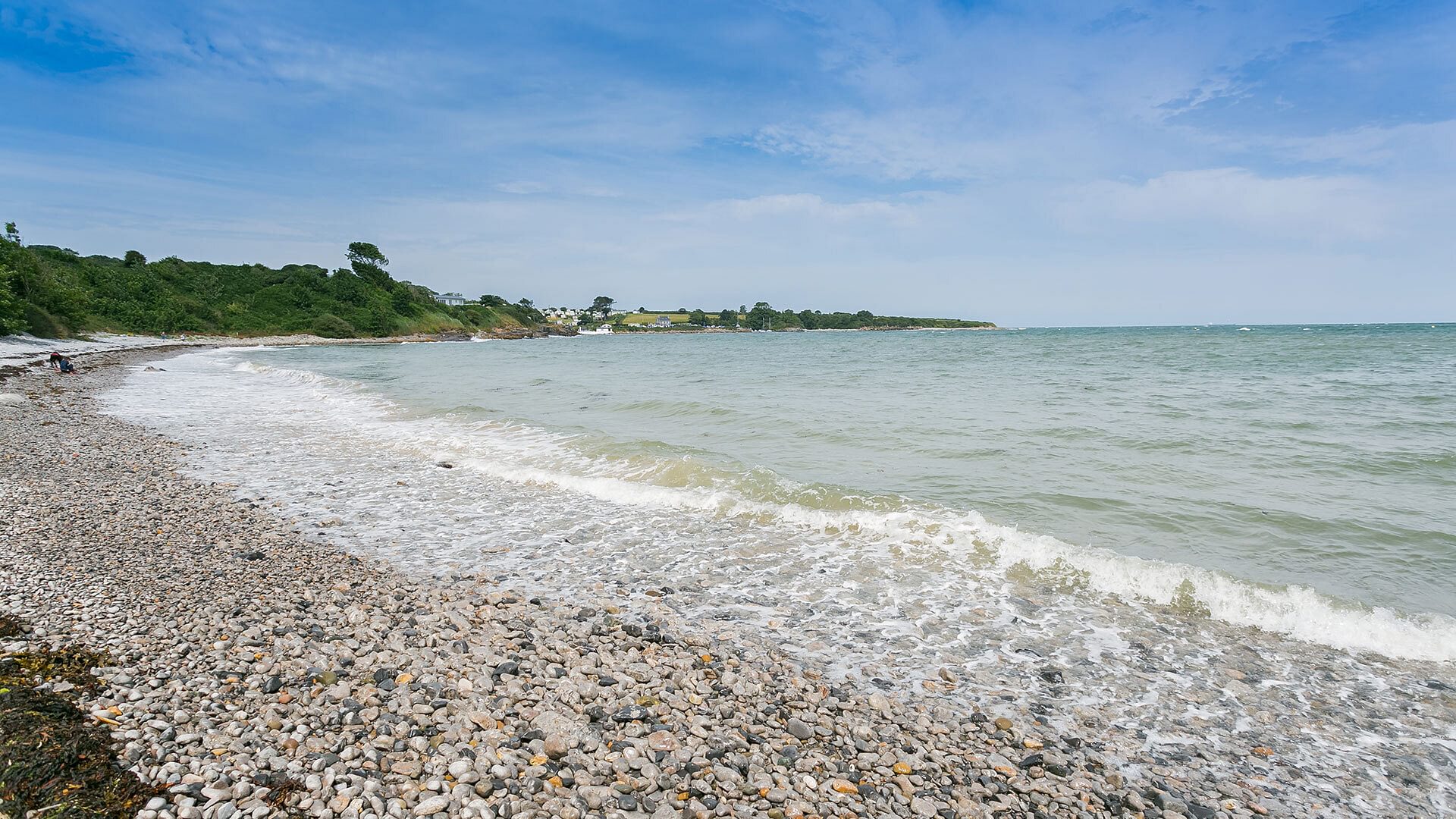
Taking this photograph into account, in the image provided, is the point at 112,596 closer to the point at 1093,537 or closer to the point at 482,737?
the point at 482,737

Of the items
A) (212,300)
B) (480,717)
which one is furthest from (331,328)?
(480,717)

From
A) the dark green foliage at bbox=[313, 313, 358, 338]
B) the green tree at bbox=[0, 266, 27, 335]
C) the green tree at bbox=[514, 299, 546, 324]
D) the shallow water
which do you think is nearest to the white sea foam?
the shallow water

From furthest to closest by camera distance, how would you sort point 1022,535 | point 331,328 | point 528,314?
point 528,314 < point 331,328 < point 1022,535

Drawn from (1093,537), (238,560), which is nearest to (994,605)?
(1093,537)

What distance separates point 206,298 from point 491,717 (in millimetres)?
122419

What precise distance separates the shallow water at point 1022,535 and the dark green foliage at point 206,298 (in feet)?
161

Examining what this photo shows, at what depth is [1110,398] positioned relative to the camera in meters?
22.4

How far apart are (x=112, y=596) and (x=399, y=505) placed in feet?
14.1

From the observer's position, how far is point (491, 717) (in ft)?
14.0

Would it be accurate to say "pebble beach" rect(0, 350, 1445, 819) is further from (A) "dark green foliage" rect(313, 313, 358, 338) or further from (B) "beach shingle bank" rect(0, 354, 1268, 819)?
(A) "dark green foliage" rect(313, 313, 358, 338)

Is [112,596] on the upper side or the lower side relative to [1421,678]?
upper

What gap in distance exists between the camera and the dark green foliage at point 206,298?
175 feet

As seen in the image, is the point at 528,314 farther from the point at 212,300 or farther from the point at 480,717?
the point at 480,717

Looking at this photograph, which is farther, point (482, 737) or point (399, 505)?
point (399, 505)
